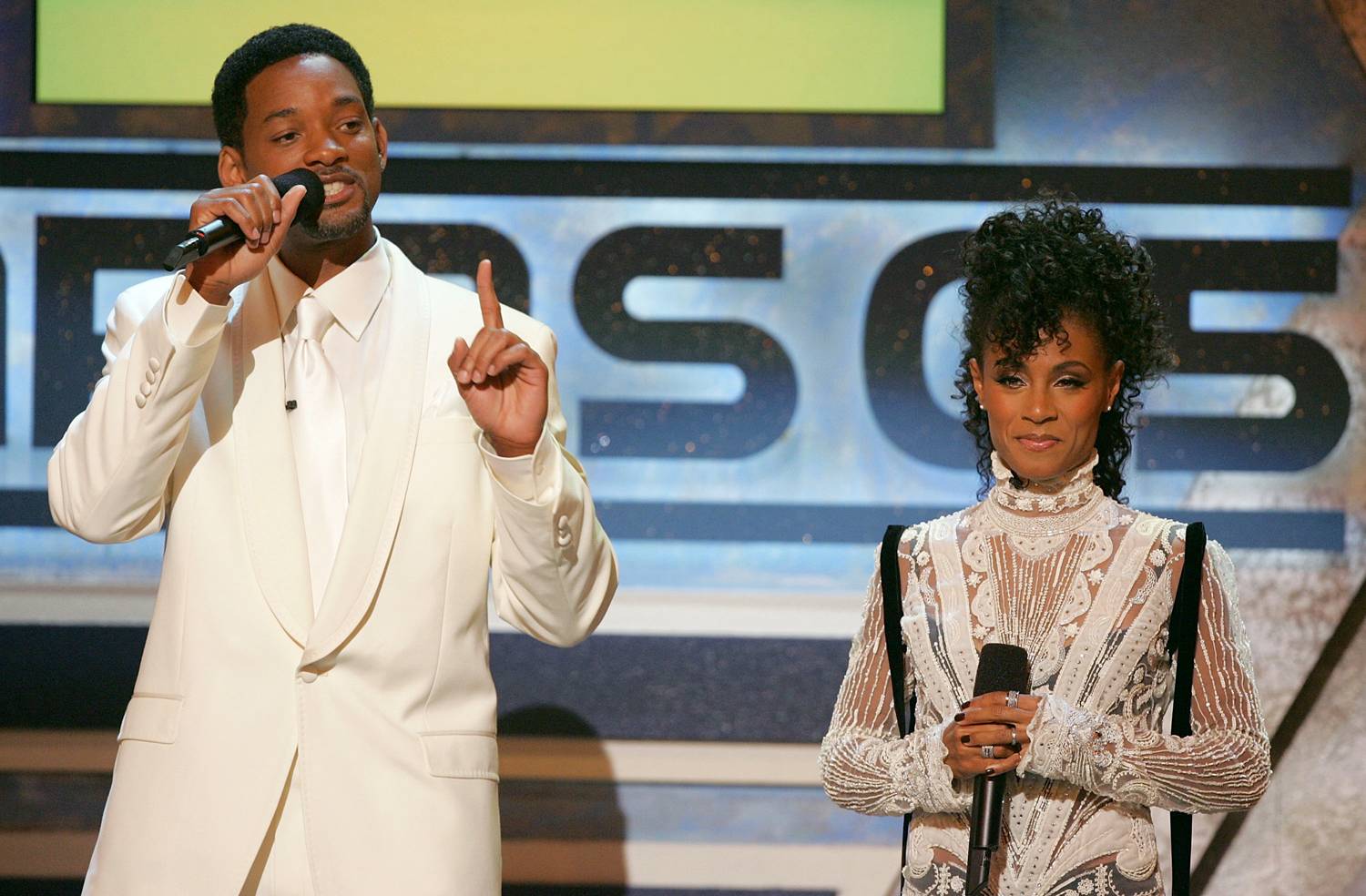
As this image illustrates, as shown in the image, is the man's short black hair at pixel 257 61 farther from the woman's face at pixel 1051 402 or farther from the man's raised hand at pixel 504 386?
the woman's face at pixel 1051 402

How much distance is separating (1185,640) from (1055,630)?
146 mm

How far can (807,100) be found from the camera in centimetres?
327

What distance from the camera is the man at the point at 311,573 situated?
1.81 metres

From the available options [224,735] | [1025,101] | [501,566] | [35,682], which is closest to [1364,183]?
[1025,101]

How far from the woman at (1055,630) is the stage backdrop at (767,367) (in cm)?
125

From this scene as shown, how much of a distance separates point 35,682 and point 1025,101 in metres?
2.38

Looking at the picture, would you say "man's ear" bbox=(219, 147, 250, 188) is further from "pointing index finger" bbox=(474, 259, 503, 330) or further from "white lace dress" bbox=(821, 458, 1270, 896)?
"white lace dress" bbox=(821, 458, 1270, 896)

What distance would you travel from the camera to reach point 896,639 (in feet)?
6.36

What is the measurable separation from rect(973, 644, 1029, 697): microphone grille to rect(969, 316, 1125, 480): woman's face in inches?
9.9

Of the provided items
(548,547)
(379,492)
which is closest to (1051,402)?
(548,547)

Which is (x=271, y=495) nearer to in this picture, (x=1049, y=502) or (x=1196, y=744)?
(x=1049, y=502)

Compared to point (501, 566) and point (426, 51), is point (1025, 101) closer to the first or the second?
point (426, 51)

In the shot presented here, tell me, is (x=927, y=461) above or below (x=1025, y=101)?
below

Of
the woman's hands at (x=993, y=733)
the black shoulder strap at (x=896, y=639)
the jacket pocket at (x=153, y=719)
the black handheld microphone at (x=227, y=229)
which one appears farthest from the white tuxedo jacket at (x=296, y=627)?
the woman's hands at (x=993, y=733)
